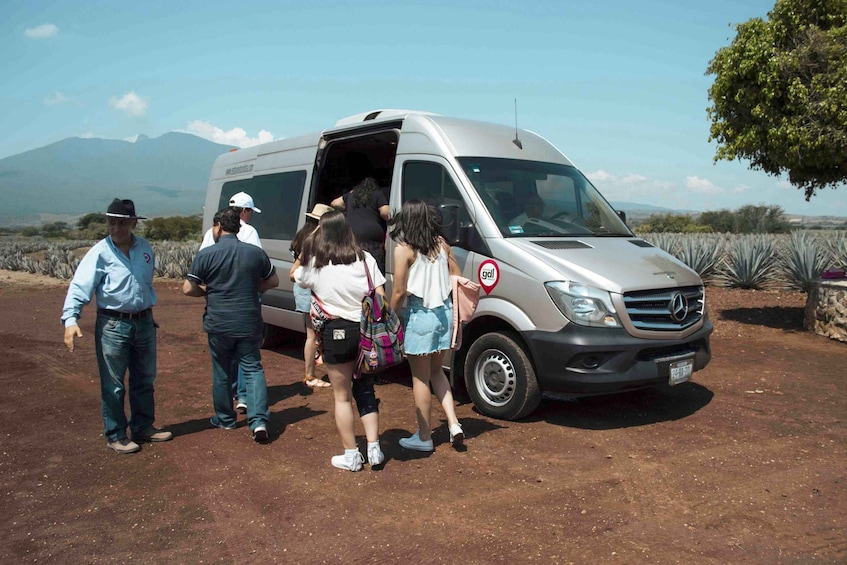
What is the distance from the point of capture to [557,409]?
20.6ft

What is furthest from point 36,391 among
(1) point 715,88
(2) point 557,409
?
(1) point 715,88

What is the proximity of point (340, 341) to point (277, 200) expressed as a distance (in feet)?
14.7

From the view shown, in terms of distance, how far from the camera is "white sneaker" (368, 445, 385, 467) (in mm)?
4836

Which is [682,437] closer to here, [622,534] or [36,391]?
[622,534]

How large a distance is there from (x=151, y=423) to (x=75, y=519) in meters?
1.42

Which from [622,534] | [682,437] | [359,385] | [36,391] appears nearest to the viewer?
[622,534]

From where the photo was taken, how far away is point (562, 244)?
5.92m

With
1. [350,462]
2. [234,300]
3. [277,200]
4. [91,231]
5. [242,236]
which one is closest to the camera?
[350,462]

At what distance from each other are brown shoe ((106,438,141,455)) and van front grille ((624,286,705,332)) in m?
3.90

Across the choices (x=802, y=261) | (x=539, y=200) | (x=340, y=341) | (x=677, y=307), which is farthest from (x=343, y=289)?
(x=802, y=261)

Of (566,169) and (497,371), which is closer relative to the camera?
(497,371)

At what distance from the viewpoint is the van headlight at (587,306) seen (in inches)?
212

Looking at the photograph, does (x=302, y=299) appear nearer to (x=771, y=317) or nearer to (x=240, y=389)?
(x=240, y=389)

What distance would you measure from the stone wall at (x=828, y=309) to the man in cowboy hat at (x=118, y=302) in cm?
875
